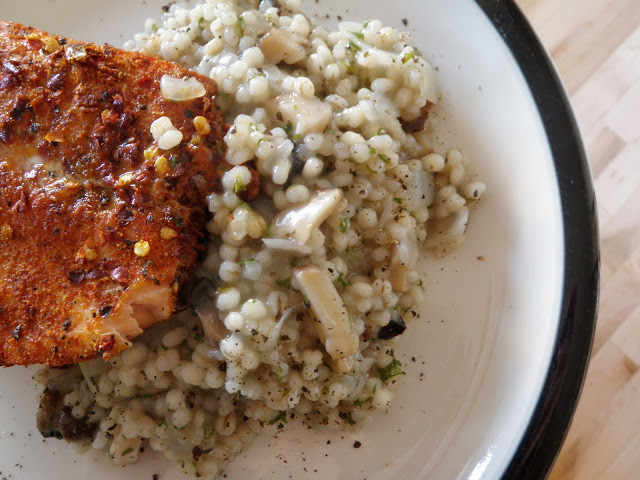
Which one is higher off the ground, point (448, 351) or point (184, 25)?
point (184, 25)

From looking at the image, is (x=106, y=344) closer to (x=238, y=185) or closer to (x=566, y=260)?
(x=238, y=185)

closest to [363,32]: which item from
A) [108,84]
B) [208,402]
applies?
[108,84]

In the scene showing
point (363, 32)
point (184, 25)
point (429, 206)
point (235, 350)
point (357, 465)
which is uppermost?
point (363, 32)

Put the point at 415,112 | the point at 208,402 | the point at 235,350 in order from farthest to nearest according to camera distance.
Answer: the point at 415,112
the point at 208,402
the point at 235,350

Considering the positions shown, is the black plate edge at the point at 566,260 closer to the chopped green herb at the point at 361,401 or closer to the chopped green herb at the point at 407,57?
the chopped green herb at the point at 407,57

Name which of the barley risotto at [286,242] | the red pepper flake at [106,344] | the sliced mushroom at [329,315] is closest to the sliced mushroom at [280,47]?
the barley risotto at [286,242]

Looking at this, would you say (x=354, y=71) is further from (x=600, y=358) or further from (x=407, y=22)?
(x=600, y=358)

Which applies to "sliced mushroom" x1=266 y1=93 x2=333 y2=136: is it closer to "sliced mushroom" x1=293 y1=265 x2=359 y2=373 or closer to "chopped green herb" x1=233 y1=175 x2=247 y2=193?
"chopped green herb" x1=233 y1=175 x2=247 y2=193
